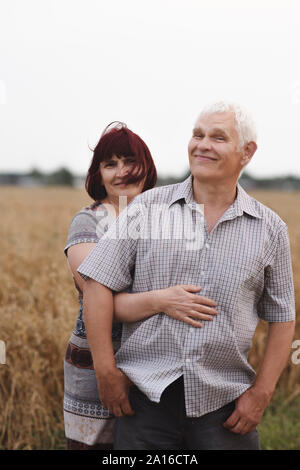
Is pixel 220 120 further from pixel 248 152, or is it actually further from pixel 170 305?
pixel 170 305

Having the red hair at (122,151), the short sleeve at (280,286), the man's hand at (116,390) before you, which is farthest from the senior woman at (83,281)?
the short sleeve at (280,286)

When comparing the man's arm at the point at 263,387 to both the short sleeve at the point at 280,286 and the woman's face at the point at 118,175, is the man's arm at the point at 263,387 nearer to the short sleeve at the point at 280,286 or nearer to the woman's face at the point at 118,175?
the short sleeve at the point at 280,286

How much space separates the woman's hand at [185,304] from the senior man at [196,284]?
1.3 inches

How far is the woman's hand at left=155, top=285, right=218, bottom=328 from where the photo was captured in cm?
180

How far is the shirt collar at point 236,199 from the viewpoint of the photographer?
A: 1.91m

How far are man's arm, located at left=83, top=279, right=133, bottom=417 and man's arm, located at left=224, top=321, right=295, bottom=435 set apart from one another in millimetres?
397

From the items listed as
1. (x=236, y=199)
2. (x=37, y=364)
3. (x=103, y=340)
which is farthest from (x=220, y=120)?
(x=37, y=364)

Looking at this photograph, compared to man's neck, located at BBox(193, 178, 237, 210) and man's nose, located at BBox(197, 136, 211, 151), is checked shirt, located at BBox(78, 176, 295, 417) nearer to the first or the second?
man's neck, located at BBox(193, 178, 237, 210)

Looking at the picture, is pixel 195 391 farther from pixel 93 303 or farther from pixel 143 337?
pixel 93 303

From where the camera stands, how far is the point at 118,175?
2.21m

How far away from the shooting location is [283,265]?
195 centimetres
